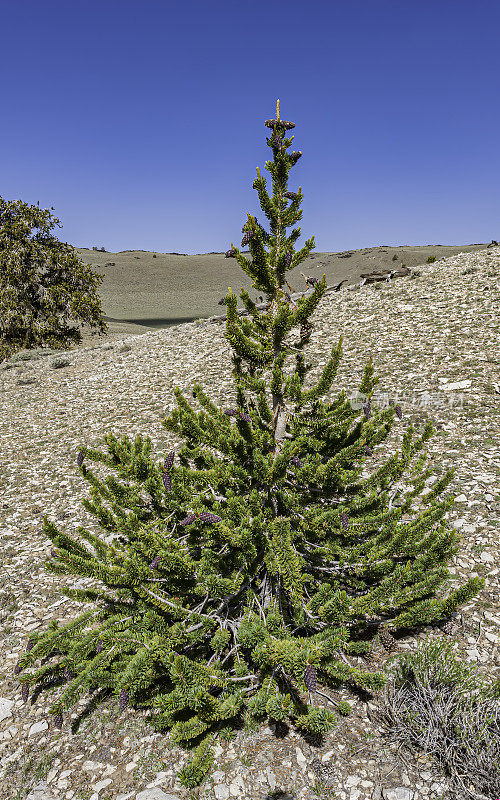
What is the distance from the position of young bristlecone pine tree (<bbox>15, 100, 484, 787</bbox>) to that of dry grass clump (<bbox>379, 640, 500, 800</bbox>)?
14.8 inches

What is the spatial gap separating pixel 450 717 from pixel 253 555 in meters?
2.16

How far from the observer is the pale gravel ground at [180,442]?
370 cm

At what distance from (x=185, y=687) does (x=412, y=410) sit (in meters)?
8.58

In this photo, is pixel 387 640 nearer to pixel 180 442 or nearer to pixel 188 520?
pixel 188 520

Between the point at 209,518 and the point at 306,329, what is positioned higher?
the point at 306,329

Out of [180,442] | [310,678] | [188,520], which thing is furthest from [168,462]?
[180,442]

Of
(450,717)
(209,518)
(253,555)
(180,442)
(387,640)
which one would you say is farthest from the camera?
(180,442)

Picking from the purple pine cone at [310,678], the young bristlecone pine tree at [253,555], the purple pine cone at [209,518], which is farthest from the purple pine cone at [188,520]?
the purple pine cone at [310,678]

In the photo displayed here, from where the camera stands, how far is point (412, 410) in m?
10.1

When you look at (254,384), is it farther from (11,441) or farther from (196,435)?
(11,441)

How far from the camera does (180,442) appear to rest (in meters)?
10.3

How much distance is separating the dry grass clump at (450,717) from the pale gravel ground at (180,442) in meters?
0.21

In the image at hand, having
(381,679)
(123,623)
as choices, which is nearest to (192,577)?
(123,623)

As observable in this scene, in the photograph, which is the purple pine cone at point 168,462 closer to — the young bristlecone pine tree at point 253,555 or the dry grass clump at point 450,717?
the young bristlecone pine tree at point 253,555
